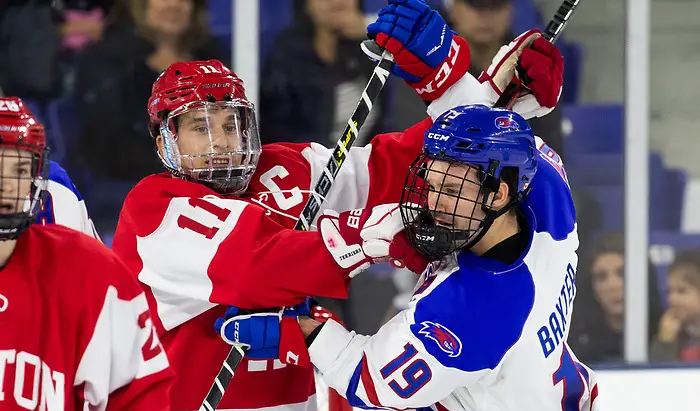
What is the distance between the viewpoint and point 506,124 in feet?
6.63

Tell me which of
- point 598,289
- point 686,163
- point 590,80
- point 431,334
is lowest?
point 598,289

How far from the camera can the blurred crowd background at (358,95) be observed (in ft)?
14.0

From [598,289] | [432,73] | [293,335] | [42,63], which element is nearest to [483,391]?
[293,335]

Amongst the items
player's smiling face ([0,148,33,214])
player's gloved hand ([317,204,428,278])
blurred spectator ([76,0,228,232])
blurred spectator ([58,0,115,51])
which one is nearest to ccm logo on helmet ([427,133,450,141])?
player's gloved hand ([317,204,428,278])

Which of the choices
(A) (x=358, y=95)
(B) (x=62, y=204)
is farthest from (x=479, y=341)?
(A) (x=358, y=95)

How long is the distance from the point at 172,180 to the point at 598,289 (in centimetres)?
247

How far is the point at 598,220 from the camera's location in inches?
170

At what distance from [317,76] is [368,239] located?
2.34m

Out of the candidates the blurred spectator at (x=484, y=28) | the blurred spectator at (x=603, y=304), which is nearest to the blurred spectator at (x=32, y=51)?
the blurred spectator at (x=484, y=28)

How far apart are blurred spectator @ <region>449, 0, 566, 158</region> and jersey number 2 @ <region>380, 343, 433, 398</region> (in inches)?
94.0

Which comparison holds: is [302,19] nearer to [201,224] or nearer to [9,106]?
[201,224]

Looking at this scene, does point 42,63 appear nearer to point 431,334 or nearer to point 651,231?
point 651,231

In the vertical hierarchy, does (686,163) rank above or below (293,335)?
below

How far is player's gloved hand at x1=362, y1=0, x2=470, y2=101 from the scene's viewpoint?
7.45 feet
